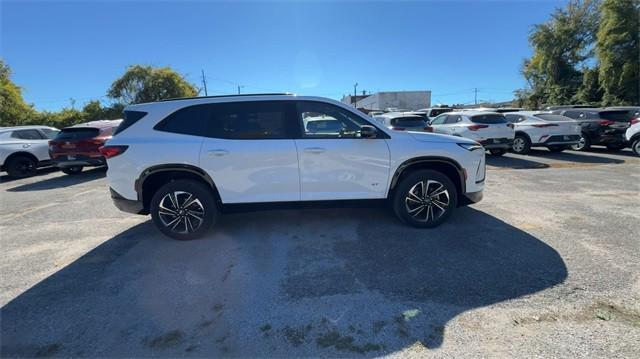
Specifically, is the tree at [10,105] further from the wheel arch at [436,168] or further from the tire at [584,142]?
the tire at [584,142]

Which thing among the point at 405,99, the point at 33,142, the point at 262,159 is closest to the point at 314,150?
the point at 262,159

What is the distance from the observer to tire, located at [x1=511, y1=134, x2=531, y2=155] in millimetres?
10996

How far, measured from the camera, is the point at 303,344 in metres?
2.24

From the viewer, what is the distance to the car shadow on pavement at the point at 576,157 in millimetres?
9352

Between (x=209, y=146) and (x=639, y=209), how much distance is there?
6442 mm

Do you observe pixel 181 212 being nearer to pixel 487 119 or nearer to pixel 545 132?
pixel 487 119

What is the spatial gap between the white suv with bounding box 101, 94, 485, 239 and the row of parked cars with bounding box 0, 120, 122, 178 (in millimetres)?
5945

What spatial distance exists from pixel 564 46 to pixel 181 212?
38.7m

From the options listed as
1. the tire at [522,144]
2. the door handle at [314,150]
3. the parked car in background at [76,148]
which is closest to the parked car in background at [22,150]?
the parked car in background at [76,148]

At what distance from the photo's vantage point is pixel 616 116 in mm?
10930

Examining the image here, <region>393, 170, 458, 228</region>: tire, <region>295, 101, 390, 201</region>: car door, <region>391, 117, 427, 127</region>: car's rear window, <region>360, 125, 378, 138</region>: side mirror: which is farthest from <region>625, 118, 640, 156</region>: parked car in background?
<region>360, 125, 378, 138</region>: side mirror

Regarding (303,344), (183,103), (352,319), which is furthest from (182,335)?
(183,103)

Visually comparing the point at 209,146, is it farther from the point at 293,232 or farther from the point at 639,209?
the point at 639,209

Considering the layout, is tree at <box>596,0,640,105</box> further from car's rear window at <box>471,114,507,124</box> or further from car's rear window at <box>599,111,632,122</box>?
car's rear window at <box>471,114,507,124</box>
